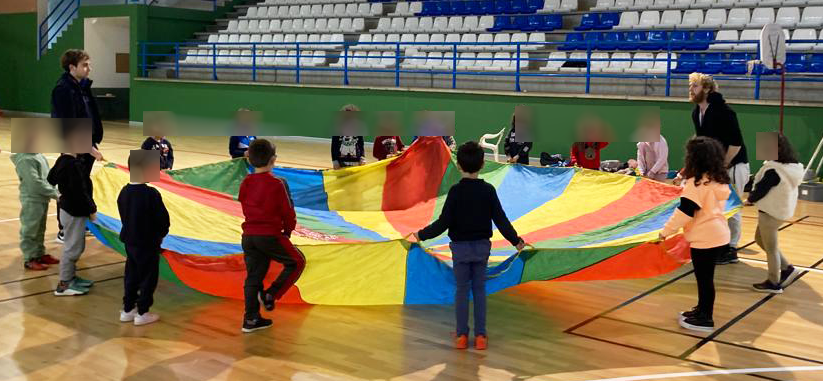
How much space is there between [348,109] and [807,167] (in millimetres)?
6695

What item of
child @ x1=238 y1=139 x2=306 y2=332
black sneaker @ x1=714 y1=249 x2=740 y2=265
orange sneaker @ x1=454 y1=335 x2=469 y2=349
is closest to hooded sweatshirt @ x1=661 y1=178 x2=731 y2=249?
orange sneaker @ x1=454 y1=335 x2=469 y2=349

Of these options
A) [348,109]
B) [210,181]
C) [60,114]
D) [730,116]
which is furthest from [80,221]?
[730,116]

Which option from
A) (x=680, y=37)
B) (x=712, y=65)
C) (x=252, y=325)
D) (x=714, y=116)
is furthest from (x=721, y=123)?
(x=680, y=37)

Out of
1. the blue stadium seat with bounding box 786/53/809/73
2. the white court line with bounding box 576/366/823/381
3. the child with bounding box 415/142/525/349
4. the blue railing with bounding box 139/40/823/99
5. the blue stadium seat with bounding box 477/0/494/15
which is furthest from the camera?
the blue stadium seat with bounding box 477/0/494/15

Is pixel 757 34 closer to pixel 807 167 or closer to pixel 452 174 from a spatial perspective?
pixel 807 167

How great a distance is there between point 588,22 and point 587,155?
7772mm

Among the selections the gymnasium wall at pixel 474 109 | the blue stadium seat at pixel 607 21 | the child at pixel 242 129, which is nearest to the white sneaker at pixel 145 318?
the child at pixel 242 129

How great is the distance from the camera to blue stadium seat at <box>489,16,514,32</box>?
638 inches

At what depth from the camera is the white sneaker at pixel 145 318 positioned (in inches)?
188

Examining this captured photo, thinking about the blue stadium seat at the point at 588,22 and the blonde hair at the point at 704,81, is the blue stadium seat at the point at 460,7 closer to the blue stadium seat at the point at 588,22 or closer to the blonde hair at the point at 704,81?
the blue stadium seat at the point at 588,22

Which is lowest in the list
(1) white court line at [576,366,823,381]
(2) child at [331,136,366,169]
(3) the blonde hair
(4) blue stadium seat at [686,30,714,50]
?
(1) white court line at [576,366,823,381]

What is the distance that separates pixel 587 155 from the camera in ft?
26.0

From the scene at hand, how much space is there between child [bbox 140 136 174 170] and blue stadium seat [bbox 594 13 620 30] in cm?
977

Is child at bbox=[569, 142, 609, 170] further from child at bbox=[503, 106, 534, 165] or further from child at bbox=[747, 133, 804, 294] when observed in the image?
child at bbox=[747, 133, 804, 294]
